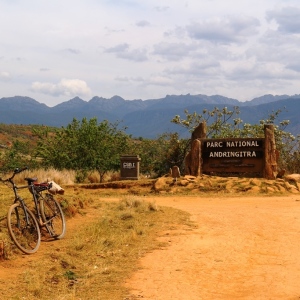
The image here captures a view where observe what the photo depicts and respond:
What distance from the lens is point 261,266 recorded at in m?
7.88

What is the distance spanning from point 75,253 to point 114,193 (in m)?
12.7

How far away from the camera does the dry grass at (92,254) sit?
6543mm

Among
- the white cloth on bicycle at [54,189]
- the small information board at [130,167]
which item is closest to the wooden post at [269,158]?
the small information board at [130,167]

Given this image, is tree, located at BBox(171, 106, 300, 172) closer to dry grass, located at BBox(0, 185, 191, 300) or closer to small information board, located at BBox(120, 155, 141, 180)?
small information board, located at BBox(120, 155, 141, 180)

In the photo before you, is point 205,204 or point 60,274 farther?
point 205,204

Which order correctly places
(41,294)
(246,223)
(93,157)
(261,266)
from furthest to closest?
(93,157), (246,223), (261,266), (41,294)

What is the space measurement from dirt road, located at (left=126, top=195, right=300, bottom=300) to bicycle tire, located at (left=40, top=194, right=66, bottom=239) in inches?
80.6

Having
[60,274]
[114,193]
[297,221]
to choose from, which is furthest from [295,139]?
[60,274]

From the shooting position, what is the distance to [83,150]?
99.8 feet

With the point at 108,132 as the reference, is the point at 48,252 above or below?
below

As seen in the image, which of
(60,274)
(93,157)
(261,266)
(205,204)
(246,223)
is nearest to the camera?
(60,274)

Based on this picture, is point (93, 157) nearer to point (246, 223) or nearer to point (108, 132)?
point (108, 132)

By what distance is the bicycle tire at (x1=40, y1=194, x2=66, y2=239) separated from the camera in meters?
9.38

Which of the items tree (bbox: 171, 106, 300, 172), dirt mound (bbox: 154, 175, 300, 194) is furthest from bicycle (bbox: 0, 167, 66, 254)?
tree (bbox: 171, 106, 300, 172)
